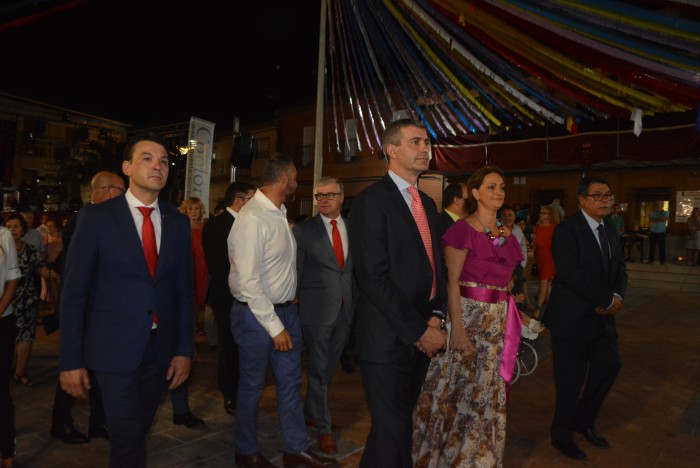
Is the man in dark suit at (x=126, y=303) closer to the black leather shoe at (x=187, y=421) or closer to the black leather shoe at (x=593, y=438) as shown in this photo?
the black leather shoe at (x=187, y=421)

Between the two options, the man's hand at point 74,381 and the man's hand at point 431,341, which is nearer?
the man's hand at point 74,381

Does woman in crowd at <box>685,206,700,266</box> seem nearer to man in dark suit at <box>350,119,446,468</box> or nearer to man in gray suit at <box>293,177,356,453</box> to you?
man in gray suit at <box>293,177,356,453</box>

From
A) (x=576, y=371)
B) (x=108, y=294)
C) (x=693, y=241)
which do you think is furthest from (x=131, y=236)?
(x=693, y=241)

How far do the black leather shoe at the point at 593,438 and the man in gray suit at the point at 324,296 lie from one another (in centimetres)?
209

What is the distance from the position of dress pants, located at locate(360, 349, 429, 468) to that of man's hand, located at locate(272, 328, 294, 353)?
2.45 feet

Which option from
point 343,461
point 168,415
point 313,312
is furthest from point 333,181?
point 168,415

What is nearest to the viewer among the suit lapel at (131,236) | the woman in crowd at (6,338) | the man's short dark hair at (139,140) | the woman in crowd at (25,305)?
the suit lapel at (131,236)

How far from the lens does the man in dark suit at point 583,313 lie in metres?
3.83

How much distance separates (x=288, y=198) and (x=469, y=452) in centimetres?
218

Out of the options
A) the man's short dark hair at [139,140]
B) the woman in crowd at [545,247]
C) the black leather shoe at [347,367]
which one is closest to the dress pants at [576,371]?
the black leather shoe at [347,367]

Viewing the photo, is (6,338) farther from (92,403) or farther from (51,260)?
(51,260)

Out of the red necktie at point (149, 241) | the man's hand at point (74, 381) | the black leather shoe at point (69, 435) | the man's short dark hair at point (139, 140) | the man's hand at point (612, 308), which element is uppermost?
the man's short dark hair at point (139, 140)

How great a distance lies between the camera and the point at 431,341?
2.57 m

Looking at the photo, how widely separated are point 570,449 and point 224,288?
3.29 meters
